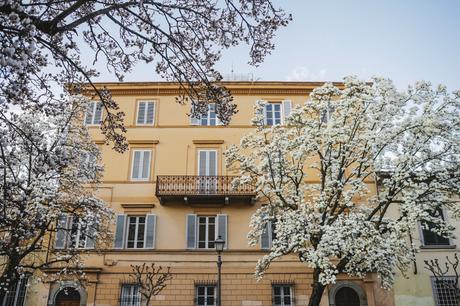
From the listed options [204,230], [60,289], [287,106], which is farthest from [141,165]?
[287,106]

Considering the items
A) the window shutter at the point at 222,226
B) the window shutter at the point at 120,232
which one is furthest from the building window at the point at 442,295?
the window shutter at the point at 120,232

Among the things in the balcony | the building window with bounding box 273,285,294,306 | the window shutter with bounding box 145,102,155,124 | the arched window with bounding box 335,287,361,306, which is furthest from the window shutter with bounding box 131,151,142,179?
the arched window with bounding box 335,287,361,306

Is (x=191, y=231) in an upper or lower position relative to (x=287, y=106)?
lower

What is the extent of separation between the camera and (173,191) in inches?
849

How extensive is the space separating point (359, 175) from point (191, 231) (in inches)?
354

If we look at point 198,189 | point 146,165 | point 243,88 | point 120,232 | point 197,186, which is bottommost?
point 120,232

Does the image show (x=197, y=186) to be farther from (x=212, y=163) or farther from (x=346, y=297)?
(x=346, y=297)

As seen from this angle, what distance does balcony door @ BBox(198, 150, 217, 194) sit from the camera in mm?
21902

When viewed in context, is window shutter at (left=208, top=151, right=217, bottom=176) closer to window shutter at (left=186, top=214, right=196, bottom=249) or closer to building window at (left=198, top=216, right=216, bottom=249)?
building window at (left=198, top=216, right=216, bottom=249)

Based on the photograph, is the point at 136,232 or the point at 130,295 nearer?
the point at 130,295

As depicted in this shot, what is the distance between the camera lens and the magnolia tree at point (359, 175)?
14.6m

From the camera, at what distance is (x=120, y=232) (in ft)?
70.0

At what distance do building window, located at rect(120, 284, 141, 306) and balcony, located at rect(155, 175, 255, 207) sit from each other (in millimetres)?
4335

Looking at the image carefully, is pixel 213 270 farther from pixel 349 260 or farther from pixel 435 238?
pixel 435 238
